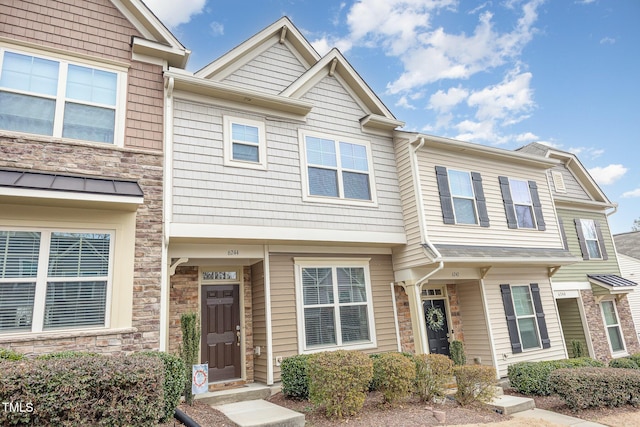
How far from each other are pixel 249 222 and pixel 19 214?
3902 millimetres

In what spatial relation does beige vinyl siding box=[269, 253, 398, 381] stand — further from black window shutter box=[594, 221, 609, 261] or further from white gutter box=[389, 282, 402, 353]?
black window shutter box=[594, 221, 609, 261]

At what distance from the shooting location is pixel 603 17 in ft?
46.6

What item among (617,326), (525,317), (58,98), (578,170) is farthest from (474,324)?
(58,98)

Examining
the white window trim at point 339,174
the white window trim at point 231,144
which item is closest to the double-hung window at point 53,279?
the white window trim at point 231,144

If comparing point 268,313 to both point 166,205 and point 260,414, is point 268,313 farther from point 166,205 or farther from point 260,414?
point 166,205

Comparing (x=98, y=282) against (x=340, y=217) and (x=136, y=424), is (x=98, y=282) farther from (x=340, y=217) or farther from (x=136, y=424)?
(x=340, y=217)

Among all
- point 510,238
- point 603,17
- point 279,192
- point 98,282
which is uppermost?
point 603,17

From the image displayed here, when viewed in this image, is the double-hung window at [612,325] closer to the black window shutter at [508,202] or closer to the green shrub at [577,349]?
the green shrub at [577,349]

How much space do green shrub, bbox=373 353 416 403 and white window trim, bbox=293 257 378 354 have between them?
2202 mm

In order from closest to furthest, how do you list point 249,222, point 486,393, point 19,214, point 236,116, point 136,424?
point 136,424
point 19,214
point 486,393
point 249,222
point 236,116

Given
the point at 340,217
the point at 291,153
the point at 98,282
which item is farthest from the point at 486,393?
the point at 98,282

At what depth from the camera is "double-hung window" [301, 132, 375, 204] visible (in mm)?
9312

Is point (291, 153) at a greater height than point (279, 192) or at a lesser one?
greater

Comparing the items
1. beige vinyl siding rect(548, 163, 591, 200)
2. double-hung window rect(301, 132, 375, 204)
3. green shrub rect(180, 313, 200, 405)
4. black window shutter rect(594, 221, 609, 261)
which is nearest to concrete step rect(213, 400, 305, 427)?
green shrub rect(180, 313, 200, 405)
